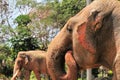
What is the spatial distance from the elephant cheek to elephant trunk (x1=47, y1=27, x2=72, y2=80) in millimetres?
288

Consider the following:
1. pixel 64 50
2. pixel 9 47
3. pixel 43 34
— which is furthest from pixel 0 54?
pixel 64 50

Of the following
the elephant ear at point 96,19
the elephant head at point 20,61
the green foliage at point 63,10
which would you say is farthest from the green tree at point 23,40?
the elephant ear at point 96,19

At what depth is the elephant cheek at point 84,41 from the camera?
109 inches

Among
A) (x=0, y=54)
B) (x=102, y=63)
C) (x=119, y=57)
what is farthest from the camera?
(x=0, y=54)

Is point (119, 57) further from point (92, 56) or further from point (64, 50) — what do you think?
point (64, 50)

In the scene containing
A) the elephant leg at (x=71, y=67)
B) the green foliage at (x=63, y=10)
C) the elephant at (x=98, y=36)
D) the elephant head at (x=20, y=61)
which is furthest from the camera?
the green foliage at (x=63, y=10)

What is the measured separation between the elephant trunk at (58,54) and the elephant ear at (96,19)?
0.41 meters

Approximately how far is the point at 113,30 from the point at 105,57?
24 cm

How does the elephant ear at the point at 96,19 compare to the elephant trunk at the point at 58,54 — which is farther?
the elephant trunk at the point at 58,54

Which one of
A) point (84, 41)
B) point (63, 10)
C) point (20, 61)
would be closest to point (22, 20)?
point (63, 10)

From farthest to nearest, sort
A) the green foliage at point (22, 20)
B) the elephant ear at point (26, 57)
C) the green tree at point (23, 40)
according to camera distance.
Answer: the green foliage at point (22, 20)
the green tree at point (23, 40)
the elephant ear at point (26, 57)

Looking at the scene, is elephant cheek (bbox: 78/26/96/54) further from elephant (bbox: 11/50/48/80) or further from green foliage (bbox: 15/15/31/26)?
green foliage (bbox: 15/15/31/26)

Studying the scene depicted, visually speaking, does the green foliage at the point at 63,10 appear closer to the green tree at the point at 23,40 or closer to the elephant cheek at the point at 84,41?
the green tree at the point at 23,40

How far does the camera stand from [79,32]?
287 centimetres
